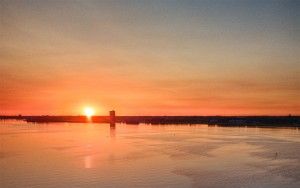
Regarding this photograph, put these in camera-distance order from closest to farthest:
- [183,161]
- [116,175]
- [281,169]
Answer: [116,175] → [281,169] → [183,161]

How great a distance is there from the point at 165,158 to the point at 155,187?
31.0 ft

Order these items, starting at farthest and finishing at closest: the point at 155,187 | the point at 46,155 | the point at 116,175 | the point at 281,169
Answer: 1. the point at 46,155
2. the point at 281,169
3. the point at 116,175
4. the point at 155,187

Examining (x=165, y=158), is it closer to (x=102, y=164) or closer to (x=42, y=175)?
(x=102, y=164)

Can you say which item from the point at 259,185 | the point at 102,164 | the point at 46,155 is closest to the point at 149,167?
the point at 102,164

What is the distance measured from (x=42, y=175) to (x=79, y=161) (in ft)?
17.9

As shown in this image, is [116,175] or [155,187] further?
[116,175]

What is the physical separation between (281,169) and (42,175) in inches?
485

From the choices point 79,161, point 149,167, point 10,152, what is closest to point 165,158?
point 149,167

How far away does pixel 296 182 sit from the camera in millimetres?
16297

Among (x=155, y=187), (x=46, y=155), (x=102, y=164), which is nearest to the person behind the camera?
(x=155, y=187)

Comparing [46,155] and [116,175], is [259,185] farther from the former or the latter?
[46,155]

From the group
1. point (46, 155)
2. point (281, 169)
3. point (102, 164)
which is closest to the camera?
point (281, 169)

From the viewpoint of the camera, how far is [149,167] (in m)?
20.8

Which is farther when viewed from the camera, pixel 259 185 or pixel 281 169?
pixel 281 169
